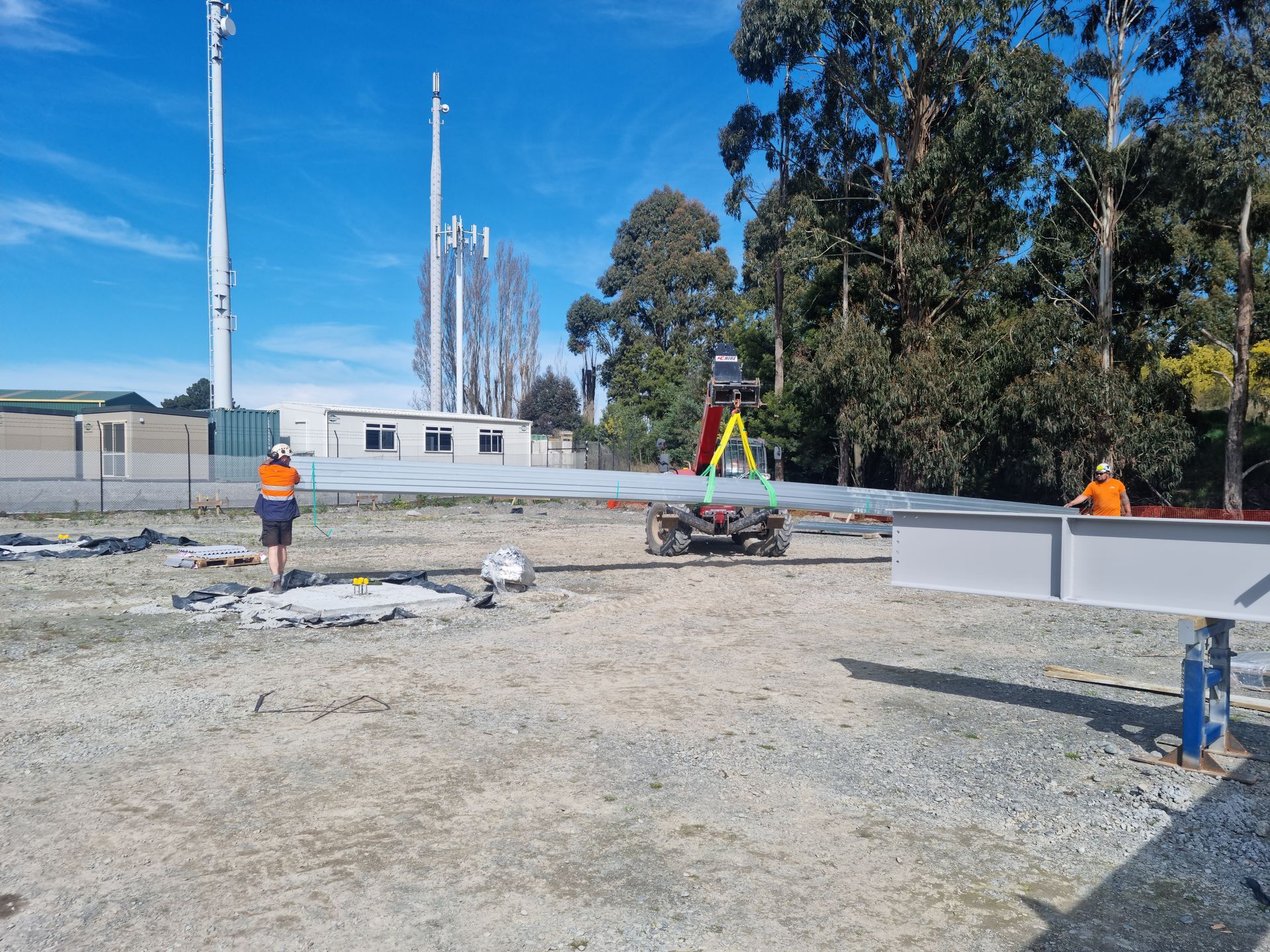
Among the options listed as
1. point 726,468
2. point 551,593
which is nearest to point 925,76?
point 726,468

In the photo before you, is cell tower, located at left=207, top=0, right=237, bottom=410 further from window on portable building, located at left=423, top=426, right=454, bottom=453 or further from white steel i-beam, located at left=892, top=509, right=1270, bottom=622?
white steel i-beam, located at left=892, top=509, right=1270, bottom=622

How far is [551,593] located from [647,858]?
7.25 m

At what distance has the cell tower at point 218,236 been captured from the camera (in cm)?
3170

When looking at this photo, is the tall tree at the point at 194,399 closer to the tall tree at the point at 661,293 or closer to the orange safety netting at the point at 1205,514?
the tall tree at the point at 661,293

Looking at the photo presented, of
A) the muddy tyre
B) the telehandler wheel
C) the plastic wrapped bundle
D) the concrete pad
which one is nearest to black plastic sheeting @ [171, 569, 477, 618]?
the concrete pad

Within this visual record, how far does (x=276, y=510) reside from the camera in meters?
10.1

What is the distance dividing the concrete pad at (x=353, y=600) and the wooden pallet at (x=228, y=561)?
3740mm

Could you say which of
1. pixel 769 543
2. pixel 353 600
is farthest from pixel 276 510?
pixel 769 543

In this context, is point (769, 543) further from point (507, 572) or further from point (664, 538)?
point (507, 572)

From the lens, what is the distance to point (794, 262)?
2748 centimetres

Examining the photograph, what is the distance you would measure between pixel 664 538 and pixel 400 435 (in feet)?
72.2

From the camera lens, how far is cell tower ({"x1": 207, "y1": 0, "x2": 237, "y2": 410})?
3170 centimetres

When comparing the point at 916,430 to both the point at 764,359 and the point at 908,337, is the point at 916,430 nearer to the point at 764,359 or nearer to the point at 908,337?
the point at 908,337

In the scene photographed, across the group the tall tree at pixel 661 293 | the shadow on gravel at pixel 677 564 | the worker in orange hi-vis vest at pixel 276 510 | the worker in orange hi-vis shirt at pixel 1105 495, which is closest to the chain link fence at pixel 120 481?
the shadow on gravel at pixel 677 564
